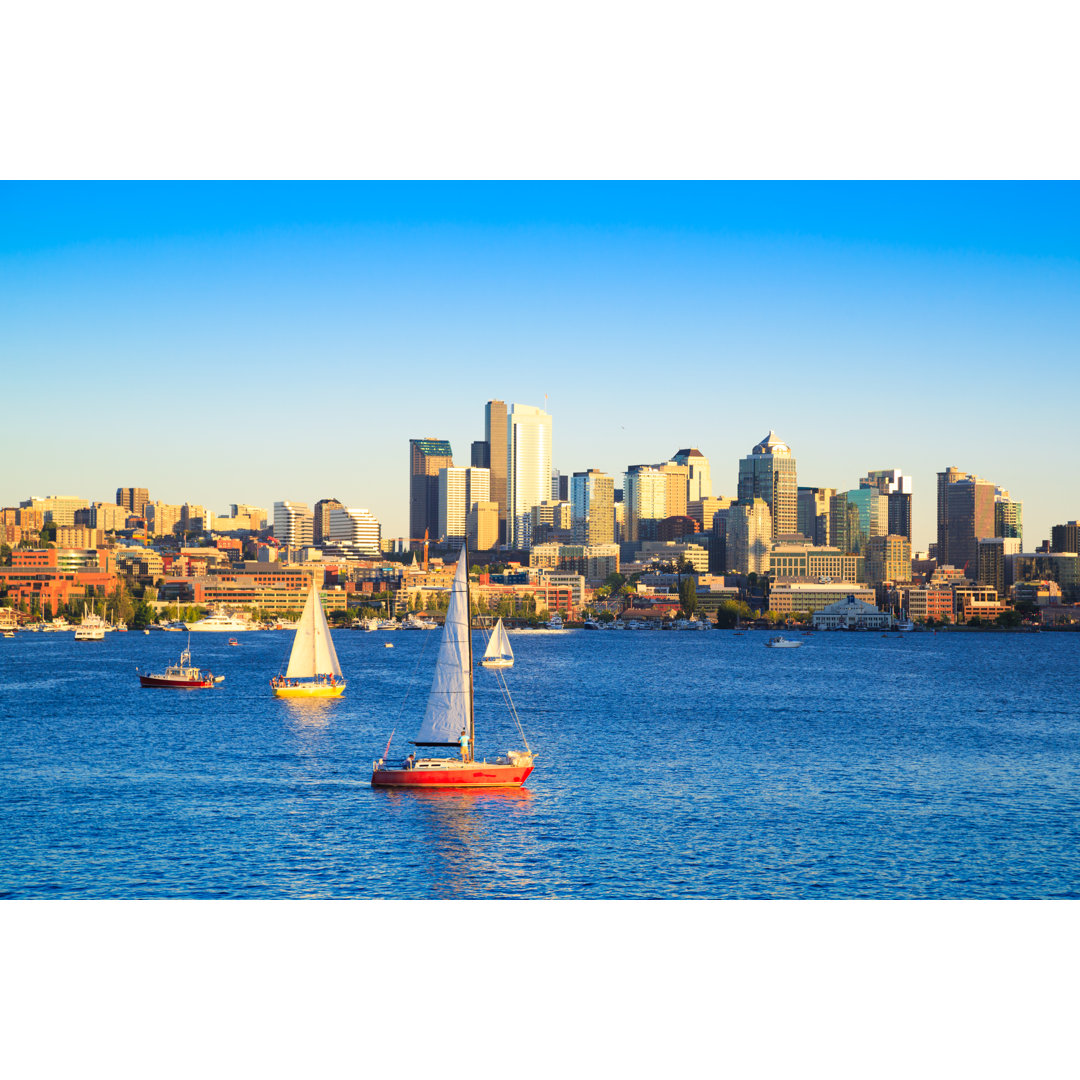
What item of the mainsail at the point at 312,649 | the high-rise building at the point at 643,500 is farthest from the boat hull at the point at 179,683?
the high-rise building at the point at 643,500

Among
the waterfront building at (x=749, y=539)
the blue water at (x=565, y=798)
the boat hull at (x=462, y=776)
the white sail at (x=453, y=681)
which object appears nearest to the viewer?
the blue water at (x=565, y=798)

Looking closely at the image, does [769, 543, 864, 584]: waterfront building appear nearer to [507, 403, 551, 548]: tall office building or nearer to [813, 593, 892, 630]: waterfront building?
[813, 593, 892, 630]: waterfront building

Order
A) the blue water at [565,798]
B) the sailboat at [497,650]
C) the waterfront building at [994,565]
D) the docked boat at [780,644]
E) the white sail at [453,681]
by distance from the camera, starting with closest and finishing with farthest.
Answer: the blue water at [565,798]
the white sail at [453,681]
the sailboat at [497,650]
the docked boat at [780,644]
the waterfront building at [994,565]

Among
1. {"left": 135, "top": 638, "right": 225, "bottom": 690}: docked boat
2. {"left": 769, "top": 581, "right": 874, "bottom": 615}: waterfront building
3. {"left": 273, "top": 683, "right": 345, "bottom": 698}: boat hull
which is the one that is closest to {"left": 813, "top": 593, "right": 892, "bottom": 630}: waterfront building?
{"left": 769, "top": 581, "right": 874, "bottom": 615}: waterfront building

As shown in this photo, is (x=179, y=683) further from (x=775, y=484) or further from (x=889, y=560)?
(x=775, y=484)

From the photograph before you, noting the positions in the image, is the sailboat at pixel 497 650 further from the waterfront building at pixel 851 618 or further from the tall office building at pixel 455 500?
the tall office building at pixel 455 500

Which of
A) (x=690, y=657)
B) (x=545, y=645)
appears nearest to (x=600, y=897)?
(x=690, y=657)
